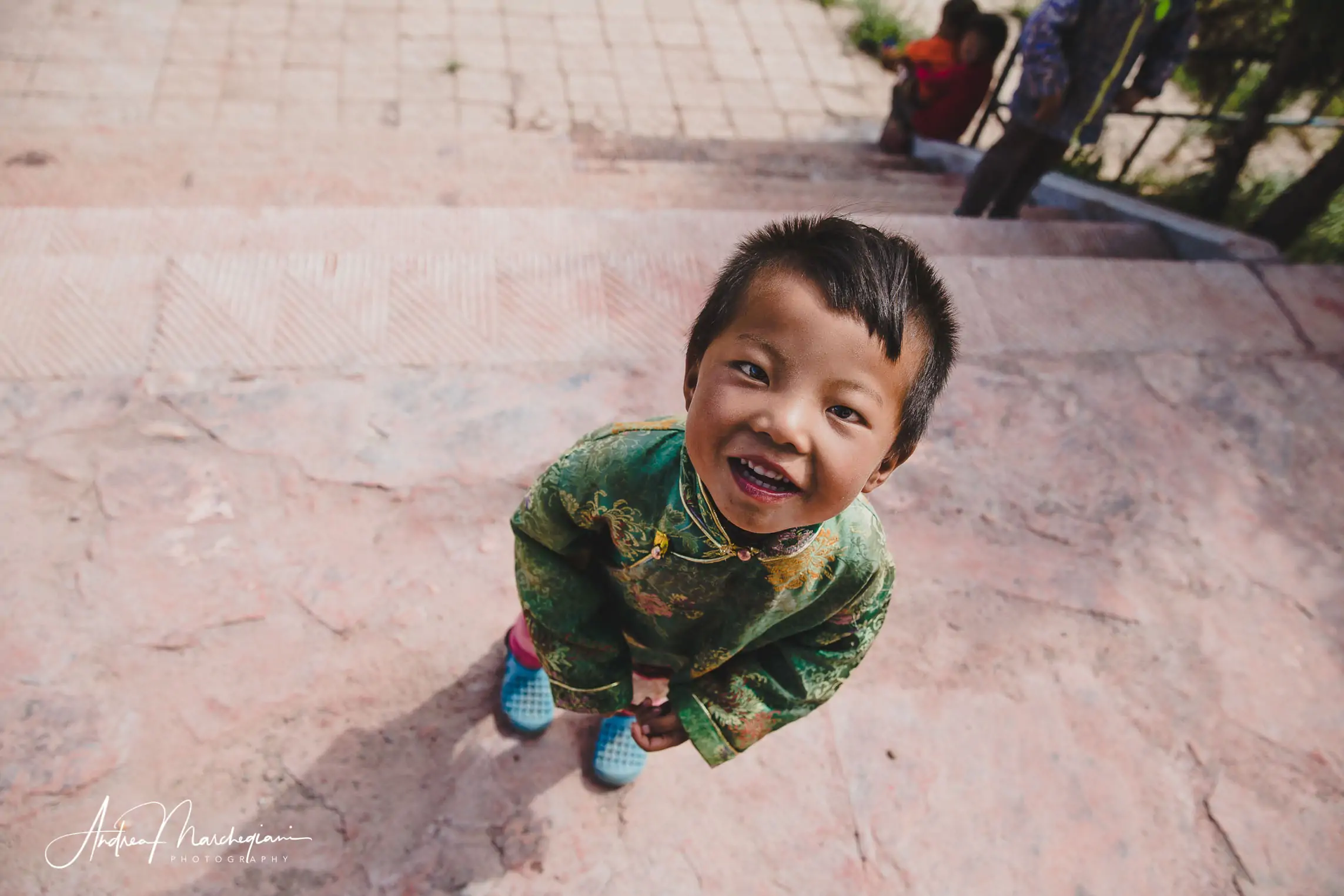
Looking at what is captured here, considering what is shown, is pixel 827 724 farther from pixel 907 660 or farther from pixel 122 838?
pixel 122 838

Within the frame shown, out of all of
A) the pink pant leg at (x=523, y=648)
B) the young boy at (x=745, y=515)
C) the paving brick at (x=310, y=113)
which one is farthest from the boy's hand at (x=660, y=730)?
the paving brick at (x=310, y=113)

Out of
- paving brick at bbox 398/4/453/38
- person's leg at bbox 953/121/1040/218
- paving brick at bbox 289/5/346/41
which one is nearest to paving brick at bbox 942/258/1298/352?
person's leg at bbox 953/121/1040/218

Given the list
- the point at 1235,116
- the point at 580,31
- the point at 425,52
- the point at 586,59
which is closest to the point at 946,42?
the point at 1235,116

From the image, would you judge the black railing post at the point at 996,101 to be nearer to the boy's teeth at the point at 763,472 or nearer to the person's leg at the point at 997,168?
the person's leg at the point at 997,168

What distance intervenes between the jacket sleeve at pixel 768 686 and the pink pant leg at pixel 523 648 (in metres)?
0.41

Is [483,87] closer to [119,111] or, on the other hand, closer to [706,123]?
[706,123]

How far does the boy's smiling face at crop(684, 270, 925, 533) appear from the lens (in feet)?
3.18

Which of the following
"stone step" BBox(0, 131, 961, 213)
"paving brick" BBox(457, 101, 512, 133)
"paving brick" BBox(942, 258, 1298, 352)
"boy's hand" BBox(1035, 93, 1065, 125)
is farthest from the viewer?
"paving brick" BBox(457, 101, 512, 133)

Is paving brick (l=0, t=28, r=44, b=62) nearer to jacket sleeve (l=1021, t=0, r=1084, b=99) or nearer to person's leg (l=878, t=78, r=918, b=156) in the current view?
person's leg (l=878, t=78, r=918, b=156)

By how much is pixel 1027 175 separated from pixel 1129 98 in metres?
0.53

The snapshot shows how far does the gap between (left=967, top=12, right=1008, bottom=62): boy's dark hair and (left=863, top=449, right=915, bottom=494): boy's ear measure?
446 cm

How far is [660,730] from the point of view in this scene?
5.04 feet

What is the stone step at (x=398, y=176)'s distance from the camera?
12.4 ft

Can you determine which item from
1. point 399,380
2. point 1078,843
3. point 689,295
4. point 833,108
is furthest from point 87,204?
point 833,108
